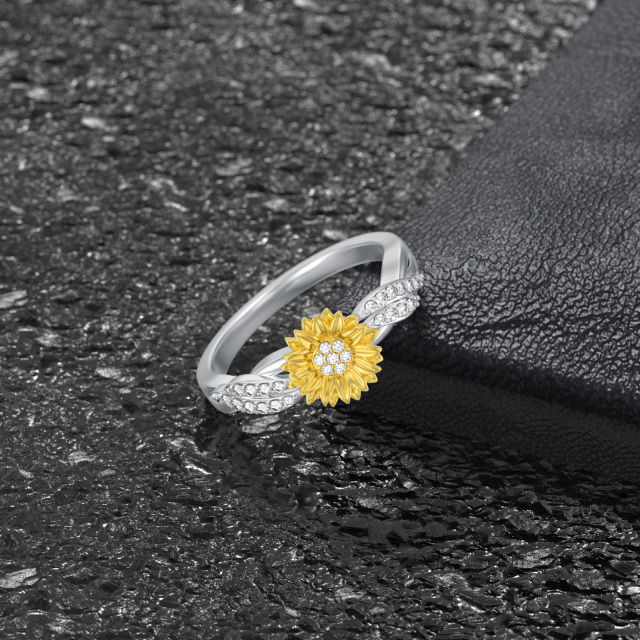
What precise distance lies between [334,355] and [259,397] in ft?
0.16

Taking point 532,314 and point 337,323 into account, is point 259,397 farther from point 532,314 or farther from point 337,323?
point 532,314

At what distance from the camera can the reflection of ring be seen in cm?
52

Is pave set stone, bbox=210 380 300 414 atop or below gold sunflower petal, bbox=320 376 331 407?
below

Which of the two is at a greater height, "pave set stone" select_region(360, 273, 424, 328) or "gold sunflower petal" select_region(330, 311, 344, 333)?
"pave set stone" select_region(360, 273, 424, 328)

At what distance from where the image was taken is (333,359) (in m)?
0.52

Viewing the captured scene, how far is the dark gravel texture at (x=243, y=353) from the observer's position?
47 cm

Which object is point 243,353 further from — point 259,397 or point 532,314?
point 532,314

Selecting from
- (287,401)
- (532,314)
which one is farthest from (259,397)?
(532,314)

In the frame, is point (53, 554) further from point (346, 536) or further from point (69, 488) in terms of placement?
point (346, 536)

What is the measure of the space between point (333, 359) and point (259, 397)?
1.9 inches

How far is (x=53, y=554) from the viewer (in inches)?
19.3

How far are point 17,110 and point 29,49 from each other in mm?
110

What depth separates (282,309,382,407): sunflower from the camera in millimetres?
524

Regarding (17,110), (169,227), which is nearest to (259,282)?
(169,227)
